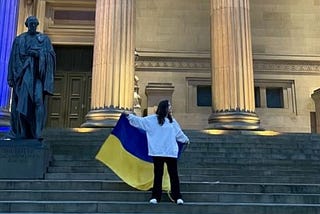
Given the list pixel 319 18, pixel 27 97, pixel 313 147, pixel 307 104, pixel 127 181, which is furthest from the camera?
pixel 319 18

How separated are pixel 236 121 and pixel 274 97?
26.3ft

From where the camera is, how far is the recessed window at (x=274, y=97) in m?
19.8

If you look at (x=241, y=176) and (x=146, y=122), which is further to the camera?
(x=241, y=176)

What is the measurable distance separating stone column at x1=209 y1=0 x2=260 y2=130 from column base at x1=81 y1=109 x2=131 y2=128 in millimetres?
3289

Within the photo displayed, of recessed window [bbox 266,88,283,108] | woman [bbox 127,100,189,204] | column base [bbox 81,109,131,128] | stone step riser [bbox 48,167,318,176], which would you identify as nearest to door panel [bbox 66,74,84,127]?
column base [bbox 81,109,131,128]

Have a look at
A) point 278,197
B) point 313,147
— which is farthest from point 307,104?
point 278,197

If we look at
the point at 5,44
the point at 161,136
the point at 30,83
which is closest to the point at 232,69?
the point at 30,83

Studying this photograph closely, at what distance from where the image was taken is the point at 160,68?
1958 centimetres

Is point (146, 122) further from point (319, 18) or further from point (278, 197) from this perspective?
point (319, 18)

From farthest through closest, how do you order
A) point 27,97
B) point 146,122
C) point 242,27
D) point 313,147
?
point 242,27 → point 313,147 → point 27,97 → point 146,122

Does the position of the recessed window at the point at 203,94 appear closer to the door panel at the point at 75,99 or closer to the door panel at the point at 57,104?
the door panel at the point at 75,99

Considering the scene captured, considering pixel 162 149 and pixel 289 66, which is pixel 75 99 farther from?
pixel 162 149

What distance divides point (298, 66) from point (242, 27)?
7823 millimetres

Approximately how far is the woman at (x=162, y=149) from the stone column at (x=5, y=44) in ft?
29.8
